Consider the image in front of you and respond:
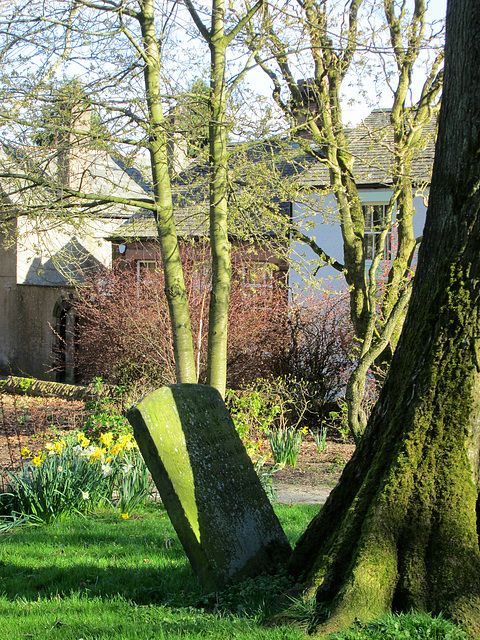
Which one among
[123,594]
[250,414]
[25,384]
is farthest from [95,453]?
[25,384]

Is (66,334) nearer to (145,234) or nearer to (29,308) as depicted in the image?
(29,308)

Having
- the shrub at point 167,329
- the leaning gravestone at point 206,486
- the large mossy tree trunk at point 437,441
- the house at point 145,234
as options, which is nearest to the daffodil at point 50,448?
the house at point 145,234

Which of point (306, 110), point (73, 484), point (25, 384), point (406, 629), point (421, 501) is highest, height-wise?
point (306, 110)

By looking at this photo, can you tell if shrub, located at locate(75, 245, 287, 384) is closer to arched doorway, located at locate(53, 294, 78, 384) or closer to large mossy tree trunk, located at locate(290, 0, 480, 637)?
arched doorway, located at locate(53, 294, 78, 384)

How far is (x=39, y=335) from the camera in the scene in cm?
2005

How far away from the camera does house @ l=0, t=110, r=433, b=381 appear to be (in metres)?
8.38

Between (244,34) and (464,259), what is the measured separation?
6.34m

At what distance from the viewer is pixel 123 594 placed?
3656mm

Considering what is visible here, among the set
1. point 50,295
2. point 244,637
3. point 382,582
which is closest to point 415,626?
point 382,582

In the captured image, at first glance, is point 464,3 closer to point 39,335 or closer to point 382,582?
point 382,582

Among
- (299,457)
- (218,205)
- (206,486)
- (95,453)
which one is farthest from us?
(299,457)

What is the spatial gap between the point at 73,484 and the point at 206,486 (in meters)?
2.48

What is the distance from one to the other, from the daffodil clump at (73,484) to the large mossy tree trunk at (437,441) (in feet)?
10.1

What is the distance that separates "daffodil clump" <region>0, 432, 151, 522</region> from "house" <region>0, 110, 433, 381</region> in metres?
2.86
